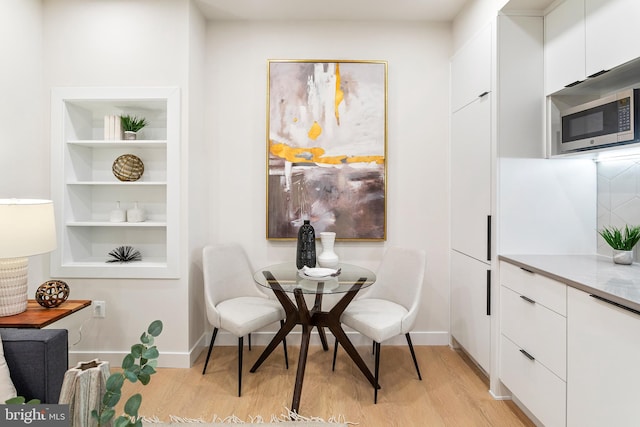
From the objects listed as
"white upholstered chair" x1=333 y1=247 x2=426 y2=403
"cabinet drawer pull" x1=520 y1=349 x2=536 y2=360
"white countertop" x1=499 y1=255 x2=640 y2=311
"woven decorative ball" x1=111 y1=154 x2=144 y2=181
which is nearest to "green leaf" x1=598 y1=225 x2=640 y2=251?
"white countertop" x1=499 y1=255 x2=640 y2=311

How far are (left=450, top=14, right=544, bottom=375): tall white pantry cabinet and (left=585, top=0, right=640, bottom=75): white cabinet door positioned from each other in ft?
1.26

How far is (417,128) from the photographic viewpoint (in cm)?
318

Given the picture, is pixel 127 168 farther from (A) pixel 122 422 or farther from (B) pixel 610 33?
(B) pixel 610 33

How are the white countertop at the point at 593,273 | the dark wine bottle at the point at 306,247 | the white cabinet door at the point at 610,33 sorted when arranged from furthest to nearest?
the dark wine bottle at the point at 306,247, the white cabinet door at the point at 610,33, the white countertop at the point at 593,273

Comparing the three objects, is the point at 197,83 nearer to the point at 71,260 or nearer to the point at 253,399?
the point at 71,260

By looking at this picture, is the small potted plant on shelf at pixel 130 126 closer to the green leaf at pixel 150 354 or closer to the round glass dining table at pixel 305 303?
the round glass dining table at pixel 305 303

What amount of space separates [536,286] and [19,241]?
2.73 m

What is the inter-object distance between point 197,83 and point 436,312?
2793 mm

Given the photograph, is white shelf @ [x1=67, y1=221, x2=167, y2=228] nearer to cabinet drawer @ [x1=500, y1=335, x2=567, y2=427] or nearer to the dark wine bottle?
the dark wine bottle

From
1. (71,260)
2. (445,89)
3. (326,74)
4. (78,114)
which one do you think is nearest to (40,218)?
(71,260)

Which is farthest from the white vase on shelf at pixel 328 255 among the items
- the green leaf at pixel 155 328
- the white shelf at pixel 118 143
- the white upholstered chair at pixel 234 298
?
the green leaf at pixel 155 328

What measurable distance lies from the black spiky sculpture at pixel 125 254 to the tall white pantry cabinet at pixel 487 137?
260 centimetres

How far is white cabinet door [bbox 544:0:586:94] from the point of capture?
6.56ft

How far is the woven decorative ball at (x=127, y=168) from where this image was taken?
284 centimetres
